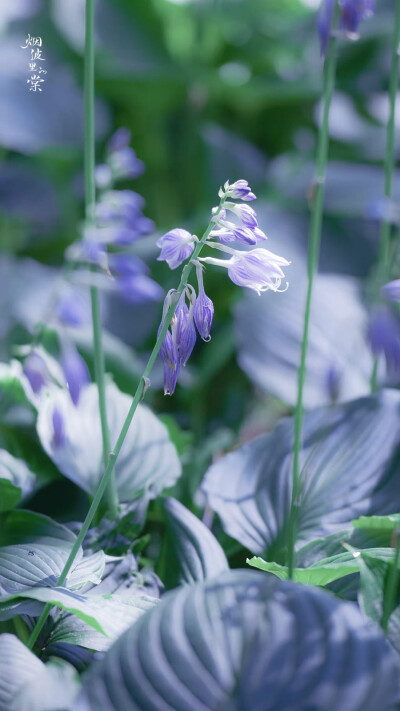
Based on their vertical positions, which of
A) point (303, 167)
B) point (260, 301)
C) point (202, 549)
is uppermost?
point (303, 167)

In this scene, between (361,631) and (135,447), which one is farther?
(135,447)

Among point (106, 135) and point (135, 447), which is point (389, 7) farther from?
point (135, 447)

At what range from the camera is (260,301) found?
1.42m

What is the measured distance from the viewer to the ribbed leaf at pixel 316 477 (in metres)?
0.90

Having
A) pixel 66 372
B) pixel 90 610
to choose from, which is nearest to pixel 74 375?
pixel 66 372

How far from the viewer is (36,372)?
2.41 ft

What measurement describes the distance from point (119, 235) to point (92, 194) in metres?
0.07

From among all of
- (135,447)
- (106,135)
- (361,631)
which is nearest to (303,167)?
(106,135)

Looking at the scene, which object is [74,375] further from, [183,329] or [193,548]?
[193,548]

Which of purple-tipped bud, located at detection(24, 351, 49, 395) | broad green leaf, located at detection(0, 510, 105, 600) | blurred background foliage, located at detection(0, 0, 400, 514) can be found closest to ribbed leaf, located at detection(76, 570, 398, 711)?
broad green leaf, located at detection(0, 510, 105, 600)

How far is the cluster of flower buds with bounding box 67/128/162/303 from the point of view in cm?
80

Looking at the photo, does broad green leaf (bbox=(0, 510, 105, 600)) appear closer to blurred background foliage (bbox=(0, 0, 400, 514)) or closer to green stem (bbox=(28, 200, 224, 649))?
green stem (bbox=(28, 200, 224, 649))

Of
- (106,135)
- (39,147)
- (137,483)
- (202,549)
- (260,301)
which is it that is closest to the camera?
(202,549)

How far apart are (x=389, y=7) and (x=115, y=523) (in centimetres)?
213
